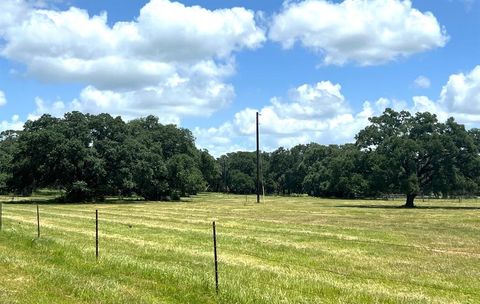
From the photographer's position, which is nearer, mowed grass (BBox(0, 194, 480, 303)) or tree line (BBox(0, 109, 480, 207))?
mowed grass (BBox(0, 194, 480, 303))

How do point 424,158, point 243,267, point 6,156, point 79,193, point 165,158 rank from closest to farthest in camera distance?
point 243,267 → point 424,158 → point 79,193 → point 165,158 → point 6,156

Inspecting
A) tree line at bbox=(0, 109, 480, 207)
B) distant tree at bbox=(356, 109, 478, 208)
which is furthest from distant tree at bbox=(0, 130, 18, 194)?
distant tree at bbox=(356, 109, 478, 208)

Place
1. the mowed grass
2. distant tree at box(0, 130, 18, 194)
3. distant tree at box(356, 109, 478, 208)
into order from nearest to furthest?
the mowed grass < distant tree at box(356, 109, 478, 208) < distant tree at box(0, 130, 18, 194)

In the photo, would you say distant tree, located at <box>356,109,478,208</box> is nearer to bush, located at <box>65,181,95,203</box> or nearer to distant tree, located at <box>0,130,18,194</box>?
bush, located at <box>65,181,95,203</box>

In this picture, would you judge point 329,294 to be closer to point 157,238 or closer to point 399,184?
point 157,238

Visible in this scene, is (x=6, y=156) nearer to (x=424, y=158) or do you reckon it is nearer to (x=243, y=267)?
(x=424, y=158)

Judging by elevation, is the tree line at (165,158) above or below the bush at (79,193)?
above

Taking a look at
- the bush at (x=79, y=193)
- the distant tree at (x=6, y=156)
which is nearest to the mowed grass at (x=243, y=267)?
the bush at (x=79, y=193)

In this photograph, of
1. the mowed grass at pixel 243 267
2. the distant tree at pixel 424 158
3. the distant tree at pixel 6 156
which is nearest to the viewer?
the mowed grass at pixel 243 267

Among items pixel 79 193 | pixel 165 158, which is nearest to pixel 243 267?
pixel 79 193

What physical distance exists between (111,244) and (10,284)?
343 inches

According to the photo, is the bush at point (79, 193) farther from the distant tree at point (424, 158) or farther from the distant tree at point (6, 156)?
the distant tree at point (424, 158)

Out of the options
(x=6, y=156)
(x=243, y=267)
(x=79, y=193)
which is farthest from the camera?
(x=6, y=156)

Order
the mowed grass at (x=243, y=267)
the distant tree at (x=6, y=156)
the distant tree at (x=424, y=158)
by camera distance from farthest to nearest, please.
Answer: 1. the distant tree at (x=6, y=156)
2. the distant tree at (x=424, y=158)
3. the mowed grass at (x=243, y=267)
